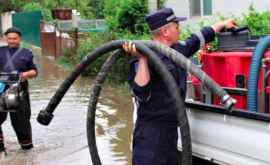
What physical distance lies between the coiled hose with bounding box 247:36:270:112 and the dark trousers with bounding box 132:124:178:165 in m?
0.57

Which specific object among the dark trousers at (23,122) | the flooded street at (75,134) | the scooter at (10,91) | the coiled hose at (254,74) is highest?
the coiled hose at (254,74)

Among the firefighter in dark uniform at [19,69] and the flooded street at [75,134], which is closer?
the flooded street at [75,134]

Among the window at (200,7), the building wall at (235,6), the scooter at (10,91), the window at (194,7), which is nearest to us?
the scooter at (10,91)

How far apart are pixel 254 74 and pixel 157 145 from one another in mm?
845

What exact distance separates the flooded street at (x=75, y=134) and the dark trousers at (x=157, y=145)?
10.9 ft

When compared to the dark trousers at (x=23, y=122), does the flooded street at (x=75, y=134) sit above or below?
below

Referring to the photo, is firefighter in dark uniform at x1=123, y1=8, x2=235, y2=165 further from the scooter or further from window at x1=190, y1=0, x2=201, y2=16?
window at x1=190, y1=0, x2=201, y2=16

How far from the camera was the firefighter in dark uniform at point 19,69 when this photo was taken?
8.51 m

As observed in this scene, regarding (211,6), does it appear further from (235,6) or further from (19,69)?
(19,69)

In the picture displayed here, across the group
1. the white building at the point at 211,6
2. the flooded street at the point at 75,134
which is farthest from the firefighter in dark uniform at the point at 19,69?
the white building at the point at 211,6

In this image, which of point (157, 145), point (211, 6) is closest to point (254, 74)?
point (157, 145)

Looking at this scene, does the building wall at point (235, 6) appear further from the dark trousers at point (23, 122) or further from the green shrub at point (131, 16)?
the dark trousers at point (23, 122)

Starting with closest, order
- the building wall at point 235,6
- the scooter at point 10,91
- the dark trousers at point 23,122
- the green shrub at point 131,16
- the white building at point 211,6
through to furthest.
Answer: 1. the scooter at point 10,91
2. the dark trousers at point 23,122
3. the building wall at point 235,6
4. the white building at point 211,6
5. the green shrub at point 131,16

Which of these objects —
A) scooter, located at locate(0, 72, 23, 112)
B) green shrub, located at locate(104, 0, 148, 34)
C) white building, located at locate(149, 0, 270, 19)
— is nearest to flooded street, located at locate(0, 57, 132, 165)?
scooter, located at locate(0, 72, 23, 112)
